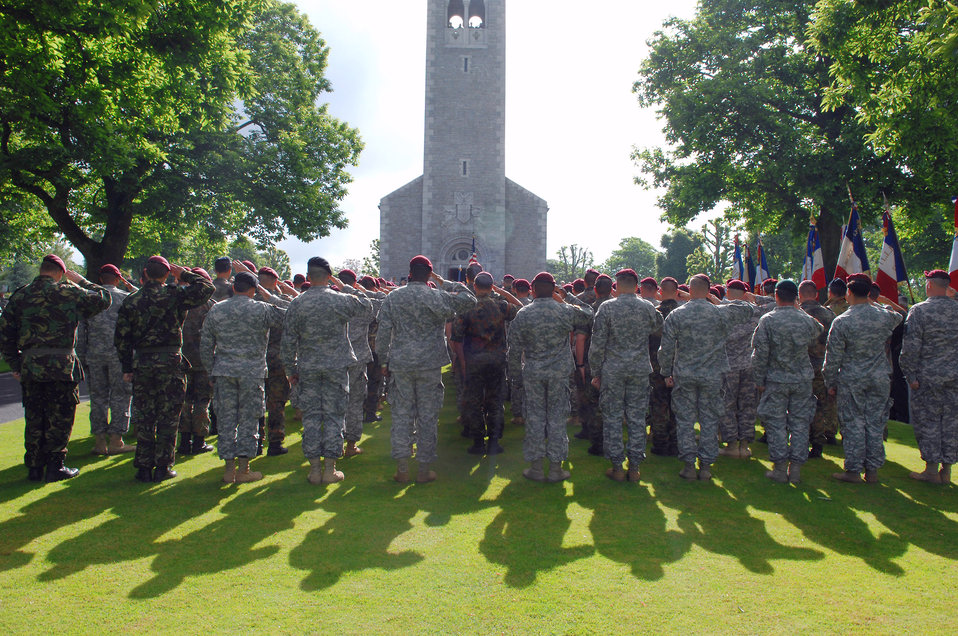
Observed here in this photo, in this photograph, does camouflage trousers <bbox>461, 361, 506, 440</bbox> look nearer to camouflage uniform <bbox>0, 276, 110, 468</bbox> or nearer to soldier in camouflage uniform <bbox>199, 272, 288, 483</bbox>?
soldier in camouflage uniform <bbox>199, 272, 288, 483</bbox>

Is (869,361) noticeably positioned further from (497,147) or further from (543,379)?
(497,147)

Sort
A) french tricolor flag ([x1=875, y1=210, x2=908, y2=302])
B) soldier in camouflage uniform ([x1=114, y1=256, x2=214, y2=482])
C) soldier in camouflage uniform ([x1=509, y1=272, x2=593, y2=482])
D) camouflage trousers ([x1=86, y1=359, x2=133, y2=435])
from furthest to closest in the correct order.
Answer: french tricolor flag ([x1=875, y1=210, x2=908, y2=302])
camouflage trousers ([x1=86, y1=359, x2=133, y2=435])
soldier in camouflage uniform ([x1=509, y1=272, x2=593, y2=482])
soldier in camouflage uniform ([x1=114, y1=256, x2=214, y2=482])

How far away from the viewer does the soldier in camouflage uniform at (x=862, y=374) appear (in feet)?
19.2

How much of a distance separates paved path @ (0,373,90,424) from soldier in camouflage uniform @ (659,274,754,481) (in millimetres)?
10289

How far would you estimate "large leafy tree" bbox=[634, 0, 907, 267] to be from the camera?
1588 cm

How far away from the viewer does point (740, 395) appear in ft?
24.0

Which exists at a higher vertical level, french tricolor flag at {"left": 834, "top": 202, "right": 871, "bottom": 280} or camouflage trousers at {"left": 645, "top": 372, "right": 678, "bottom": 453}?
french tricolor flag at {"left": 834, "top": 202, "right": 871, "bottom": 280}

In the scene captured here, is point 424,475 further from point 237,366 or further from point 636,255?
point 636,255

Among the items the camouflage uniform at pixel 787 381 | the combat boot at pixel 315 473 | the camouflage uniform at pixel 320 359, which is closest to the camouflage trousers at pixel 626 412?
the camouflage uniform at pixel 787 381

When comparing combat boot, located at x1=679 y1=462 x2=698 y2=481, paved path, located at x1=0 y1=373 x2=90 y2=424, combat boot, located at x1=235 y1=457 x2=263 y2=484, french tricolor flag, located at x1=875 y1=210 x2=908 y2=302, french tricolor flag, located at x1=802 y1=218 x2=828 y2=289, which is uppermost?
french tricolor flag, located at x1=802 y1=218 x2=828 y2=289

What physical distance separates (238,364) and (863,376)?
6509mm

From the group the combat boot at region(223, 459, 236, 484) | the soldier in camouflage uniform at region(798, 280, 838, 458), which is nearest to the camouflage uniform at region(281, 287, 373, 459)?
the combat boot at region(223, 459, 236, 484)

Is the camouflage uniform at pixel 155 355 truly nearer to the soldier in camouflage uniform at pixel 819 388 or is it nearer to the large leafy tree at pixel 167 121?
the large leafy tree at pixel 167 121

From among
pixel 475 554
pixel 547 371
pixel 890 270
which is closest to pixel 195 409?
pixel 547 371
